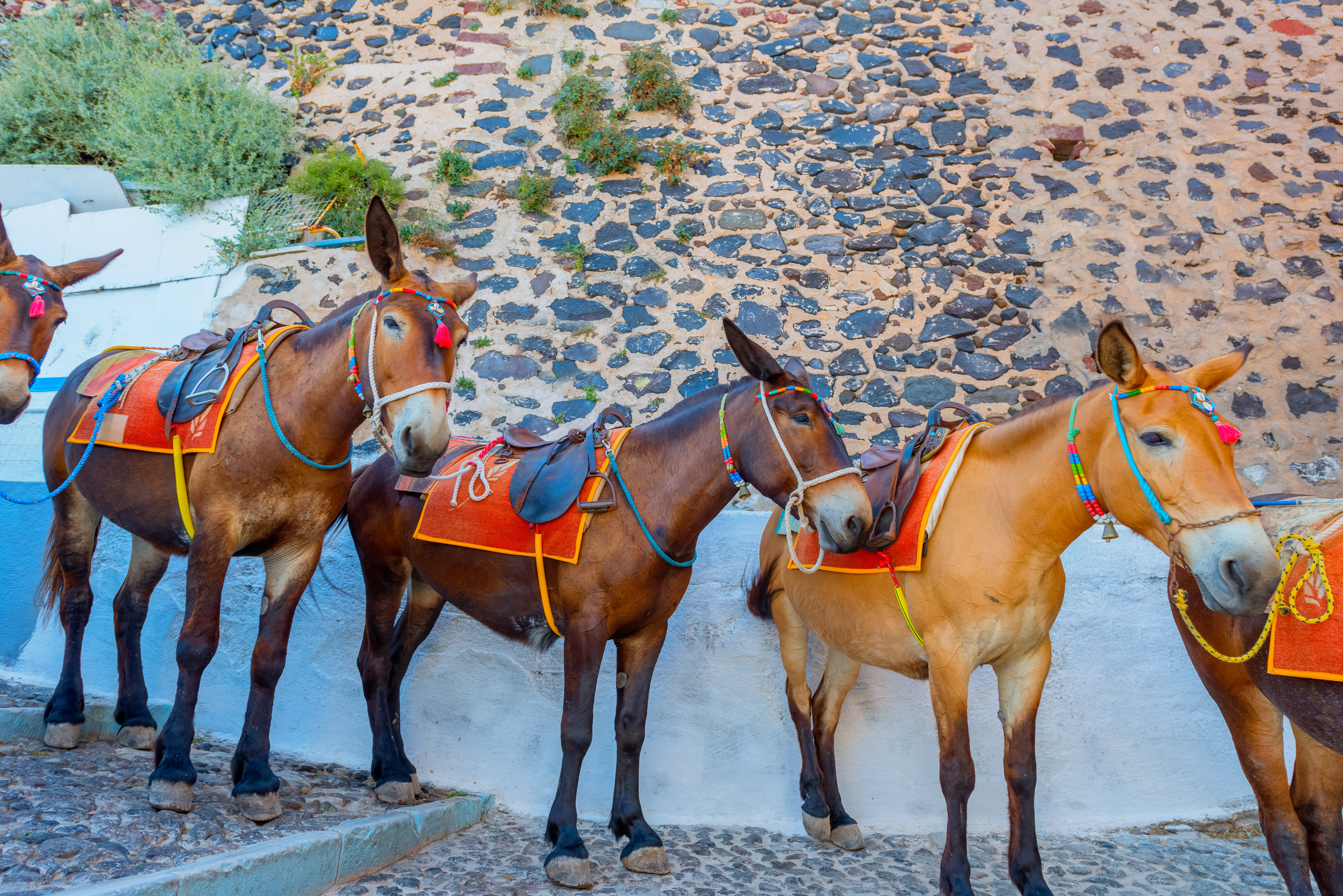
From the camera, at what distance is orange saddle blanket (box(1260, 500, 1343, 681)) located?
258 centimetres

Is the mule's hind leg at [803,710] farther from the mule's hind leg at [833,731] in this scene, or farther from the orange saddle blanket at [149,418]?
the orange saddle blanket at [149,418]

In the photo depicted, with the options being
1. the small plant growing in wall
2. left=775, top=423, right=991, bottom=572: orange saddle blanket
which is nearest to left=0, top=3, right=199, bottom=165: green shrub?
the small plant growing in wall

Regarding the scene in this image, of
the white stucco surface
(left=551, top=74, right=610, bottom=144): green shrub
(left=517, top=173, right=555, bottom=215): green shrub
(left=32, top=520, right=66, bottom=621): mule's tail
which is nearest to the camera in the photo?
the white stucco surface

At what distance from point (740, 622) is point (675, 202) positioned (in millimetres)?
3683

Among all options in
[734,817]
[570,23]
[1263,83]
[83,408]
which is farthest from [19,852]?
[1263,83]

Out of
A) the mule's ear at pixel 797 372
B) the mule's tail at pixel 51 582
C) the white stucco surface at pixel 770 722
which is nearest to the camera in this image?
the mule's ear at pixel 797 372

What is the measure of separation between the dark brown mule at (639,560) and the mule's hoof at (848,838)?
100 cm

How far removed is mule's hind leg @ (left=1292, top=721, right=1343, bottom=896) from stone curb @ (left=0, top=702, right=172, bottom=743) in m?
4.76

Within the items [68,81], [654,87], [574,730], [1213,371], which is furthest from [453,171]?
[1213,371]

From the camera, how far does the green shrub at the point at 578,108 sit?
7254 millimetres

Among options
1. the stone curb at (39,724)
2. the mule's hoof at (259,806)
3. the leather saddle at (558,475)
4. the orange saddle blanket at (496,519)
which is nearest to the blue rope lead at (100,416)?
the stone curb at (39,724)

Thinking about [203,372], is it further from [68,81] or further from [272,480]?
[68,81]

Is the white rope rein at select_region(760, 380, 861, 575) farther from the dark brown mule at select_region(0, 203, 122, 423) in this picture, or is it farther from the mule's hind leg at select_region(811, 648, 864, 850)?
the dark brown mule at select_region(0, 203, 122, 423)

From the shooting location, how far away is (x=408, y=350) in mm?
3330
